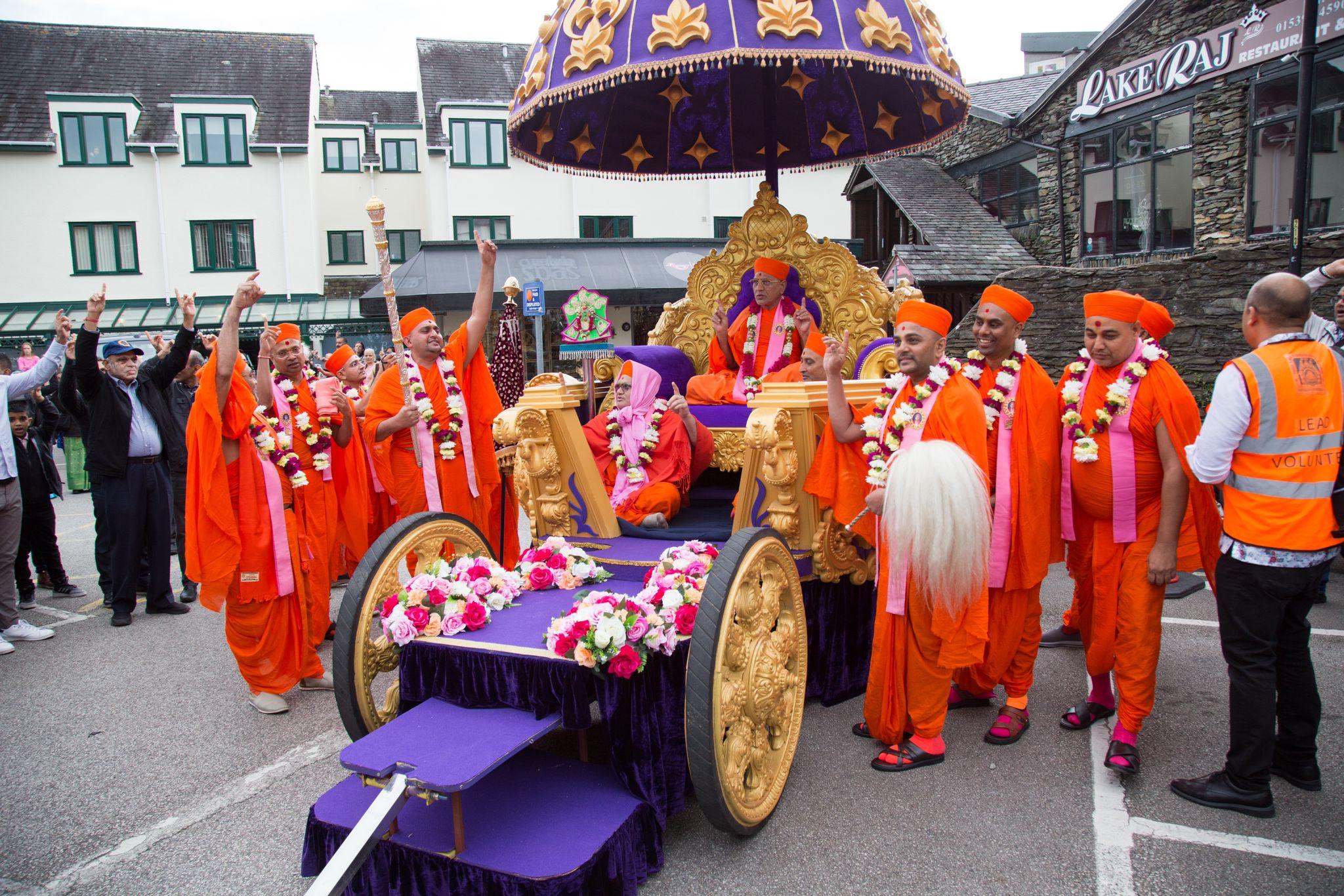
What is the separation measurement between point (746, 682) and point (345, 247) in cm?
2531

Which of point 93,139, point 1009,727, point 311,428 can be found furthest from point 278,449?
point 93,139

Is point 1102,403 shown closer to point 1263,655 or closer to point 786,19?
point 1263,655

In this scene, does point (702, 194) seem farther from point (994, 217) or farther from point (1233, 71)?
point (1233, 71)

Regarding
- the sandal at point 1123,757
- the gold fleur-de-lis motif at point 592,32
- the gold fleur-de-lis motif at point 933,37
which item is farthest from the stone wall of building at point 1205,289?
the gold fleur-de-lis motif at point 592,32

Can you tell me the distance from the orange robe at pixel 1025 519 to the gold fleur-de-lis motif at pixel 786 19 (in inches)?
76.7

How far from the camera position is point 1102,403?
3.75 meters

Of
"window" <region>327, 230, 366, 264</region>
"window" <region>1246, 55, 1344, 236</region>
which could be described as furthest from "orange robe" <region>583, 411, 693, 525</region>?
"window" <region>327, 230, 366, 264</region>

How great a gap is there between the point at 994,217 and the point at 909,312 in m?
17.3

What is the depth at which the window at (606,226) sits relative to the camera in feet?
81.3

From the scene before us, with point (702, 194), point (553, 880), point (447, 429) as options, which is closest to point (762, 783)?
point (553, 880)

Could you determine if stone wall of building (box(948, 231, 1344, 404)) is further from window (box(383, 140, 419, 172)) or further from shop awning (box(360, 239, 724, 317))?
window (box(383, 140, 419, 172))

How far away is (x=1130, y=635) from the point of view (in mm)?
3619

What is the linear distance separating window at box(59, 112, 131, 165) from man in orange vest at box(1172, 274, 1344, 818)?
2748 centimetres

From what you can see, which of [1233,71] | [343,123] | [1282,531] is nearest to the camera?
[1282,531]
